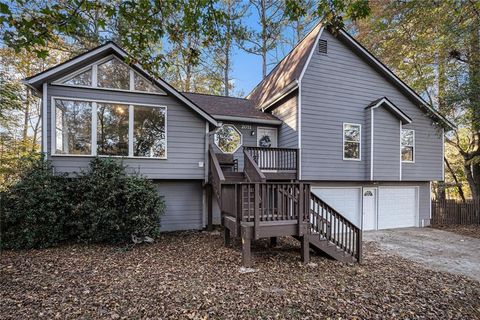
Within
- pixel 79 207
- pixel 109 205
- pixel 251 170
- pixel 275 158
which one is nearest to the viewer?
pixel 79 207

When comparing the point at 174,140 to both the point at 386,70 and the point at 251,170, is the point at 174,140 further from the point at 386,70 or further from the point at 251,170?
the point at 386,70

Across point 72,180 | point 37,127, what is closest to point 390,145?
point 72,180

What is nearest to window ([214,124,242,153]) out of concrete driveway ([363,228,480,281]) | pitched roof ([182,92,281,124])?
pitched roof ([182,92,281,124])

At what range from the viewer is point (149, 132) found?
27.5 ft

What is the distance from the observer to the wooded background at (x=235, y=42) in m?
4.98

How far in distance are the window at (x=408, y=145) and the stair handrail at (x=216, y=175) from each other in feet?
28.7

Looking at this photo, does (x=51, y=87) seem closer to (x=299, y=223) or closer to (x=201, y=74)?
(x=299, y=223)

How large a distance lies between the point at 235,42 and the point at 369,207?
37.7ft

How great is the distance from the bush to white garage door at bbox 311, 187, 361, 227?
6684 millimetres

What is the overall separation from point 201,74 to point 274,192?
1555 centimetres

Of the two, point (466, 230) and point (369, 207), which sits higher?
point (369, 207)

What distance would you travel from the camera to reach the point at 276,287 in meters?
4.75

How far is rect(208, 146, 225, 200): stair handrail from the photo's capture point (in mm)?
7439

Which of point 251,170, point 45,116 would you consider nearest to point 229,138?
point 251,170
